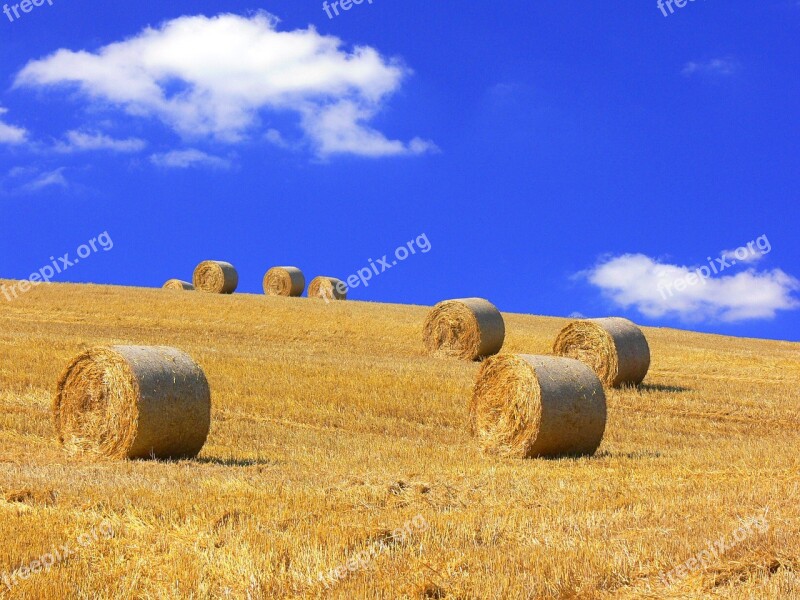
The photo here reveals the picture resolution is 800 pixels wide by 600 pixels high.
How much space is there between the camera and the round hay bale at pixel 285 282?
41312 mm

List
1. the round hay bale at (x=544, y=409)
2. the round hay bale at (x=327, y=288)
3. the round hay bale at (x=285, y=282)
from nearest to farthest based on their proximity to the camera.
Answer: the round hay bale at (x=544, y=409) → the round hay bale at (x=285, y=282) → the round hay bale at (x=327, y=288)

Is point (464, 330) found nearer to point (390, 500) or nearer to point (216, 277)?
point (390, 500)

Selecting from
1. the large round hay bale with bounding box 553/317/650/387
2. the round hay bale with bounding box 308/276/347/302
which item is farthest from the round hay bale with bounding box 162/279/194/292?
the large round hay bale with bounding box 553/317/650/387

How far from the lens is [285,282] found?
136ft

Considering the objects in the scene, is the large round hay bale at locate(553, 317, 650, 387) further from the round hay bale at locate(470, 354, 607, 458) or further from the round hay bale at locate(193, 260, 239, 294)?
the round hay bale at locate(193, 260, 239, 294)

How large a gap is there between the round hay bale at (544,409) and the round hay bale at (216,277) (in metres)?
27.8

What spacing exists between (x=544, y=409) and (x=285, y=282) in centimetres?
3058

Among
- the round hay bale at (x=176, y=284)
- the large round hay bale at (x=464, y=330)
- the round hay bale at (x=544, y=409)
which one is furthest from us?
the round hay bale at (x=176, y=284)

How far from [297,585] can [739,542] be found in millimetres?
3064

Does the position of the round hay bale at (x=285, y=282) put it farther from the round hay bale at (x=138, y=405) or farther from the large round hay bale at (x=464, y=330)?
the round hay bale at (x=138, y=405)

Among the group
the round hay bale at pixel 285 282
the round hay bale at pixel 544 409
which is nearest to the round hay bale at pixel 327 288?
the round hay bale at pixel 285 282

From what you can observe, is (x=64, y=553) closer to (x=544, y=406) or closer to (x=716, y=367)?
(x=544, y=406)

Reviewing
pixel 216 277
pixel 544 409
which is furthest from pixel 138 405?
pixel 216 277

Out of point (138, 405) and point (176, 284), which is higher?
point (176, 284)
